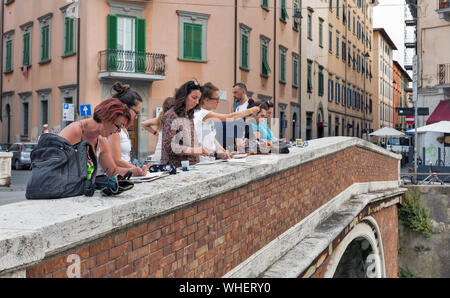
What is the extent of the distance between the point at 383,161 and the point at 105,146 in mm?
11085

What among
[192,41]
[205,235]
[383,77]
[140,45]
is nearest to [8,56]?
[140,45]

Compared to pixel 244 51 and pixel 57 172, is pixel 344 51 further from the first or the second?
pixel 57 172

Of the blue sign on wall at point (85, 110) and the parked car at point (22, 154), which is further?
the parked car at point (22, 154)

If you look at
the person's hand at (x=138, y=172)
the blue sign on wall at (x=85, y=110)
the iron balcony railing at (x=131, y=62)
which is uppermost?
the iron balcony railing at (x=131, y=62)

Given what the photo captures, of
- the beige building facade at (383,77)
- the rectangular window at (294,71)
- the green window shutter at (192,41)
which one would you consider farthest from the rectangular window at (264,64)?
the beige building facade at (383,77)

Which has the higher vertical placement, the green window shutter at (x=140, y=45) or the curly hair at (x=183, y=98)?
the green window shutter at (x=140, y=45)

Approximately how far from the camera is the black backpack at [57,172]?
278 cm

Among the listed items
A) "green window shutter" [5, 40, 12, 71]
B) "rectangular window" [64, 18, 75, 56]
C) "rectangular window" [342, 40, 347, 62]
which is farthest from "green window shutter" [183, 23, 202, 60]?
"rectangular window" [342, 40, 347, 62]

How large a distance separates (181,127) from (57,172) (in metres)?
1.70

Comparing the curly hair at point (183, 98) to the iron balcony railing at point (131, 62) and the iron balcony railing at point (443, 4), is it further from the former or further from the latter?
the iron balcony railing at point (443, 4)

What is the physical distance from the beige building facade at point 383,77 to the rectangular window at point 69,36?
4084cm

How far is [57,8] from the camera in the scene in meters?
20.9

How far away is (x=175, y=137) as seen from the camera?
14.6ft
